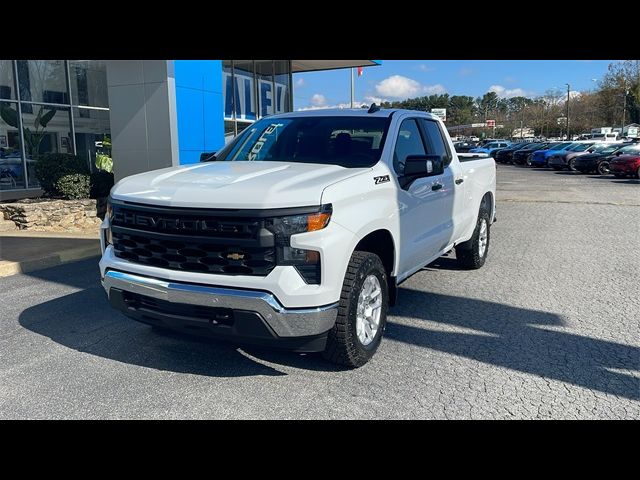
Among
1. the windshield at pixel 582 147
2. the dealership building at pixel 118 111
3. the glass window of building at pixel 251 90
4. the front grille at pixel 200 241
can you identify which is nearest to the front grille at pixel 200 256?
the front grille at pixel 200 241

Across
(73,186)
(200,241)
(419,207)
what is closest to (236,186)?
(200,241)

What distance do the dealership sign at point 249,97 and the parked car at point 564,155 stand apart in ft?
57.5

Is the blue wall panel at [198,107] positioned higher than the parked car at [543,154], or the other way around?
the blue wall panel at [198,107]

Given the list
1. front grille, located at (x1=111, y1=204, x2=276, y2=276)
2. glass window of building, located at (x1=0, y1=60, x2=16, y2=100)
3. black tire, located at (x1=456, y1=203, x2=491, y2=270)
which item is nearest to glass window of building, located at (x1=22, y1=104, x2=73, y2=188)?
glass window of building, located at (x1=0, y1=60, x2=16, y2=100)

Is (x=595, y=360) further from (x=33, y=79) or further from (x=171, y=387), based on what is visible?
(x=33, y=79)

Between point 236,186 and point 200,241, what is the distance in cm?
44

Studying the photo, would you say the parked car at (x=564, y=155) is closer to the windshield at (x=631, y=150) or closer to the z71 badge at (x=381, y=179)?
the windshield at (x=631, y=150)

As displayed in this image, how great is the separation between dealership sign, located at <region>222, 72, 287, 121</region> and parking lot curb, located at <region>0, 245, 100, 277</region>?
1026 centimetres

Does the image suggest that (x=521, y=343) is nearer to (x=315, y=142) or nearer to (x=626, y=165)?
(x=315, y=142)

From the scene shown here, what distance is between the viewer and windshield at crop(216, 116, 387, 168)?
479 centimetres

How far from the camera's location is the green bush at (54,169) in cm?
1122

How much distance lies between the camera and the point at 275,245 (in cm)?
348

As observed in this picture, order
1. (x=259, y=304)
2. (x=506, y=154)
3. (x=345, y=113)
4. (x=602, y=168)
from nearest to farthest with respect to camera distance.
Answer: (x=259, y=304), (x=345, y=113), (x=602, y=168), (x=506, y=154)

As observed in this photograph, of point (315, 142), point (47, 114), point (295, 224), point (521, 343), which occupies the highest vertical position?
point (47, 114)
